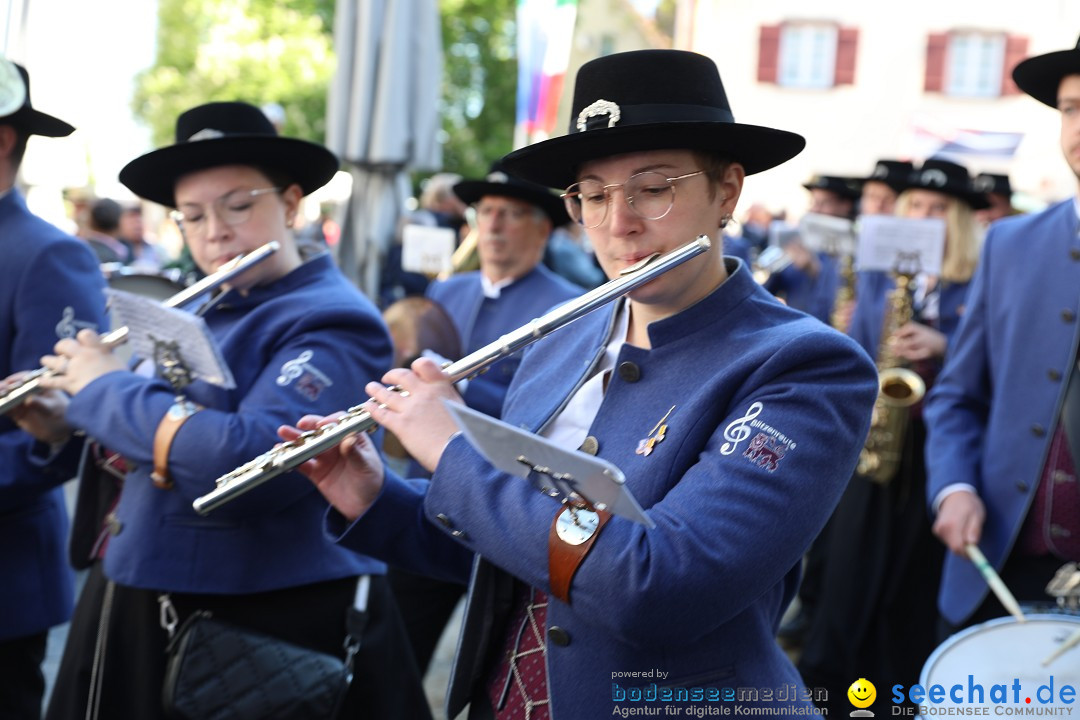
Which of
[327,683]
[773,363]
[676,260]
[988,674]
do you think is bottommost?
[327,683]

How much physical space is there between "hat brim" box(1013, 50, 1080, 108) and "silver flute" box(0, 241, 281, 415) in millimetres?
2068

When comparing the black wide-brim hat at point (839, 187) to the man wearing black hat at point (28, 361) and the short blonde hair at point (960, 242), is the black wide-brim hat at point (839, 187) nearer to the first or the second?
the short blonde hair at point (960, 242)

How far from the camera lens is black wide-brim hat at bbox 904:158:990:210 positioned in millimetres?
5922

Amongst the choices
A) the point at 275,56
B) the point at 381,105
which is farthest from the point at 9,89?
the point at 275,56

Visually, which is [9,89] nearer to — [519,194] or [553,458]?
[519,194]

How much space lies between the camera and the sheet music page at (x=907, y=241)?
5.58 metres

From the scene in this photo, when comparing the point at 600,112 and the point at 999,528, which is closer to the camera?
the point at 600,112

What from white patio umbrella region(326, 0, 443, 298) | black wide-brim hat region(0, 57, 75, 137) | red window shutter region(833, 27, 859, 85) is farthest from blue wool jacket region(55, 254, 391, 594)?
red window shutter region(833, 27, 859, 85)

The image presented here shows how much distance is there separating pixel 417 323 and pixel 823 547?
299 cm

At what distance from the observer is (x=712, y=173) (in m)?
2.48

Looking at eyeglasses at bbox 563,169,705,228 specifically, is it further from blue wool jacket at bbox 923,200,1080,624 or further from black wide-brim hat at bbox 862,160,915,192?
black wide-brim hat at bbox 862,160,915,192

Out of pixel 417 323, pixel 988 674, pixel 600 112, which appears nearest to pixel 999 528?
pixel 988 674

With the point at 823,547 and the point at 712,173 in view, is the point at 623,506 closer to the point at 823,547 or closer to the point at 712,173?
the point at 712,173

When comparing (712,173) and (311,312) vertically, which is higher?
(712,173)
